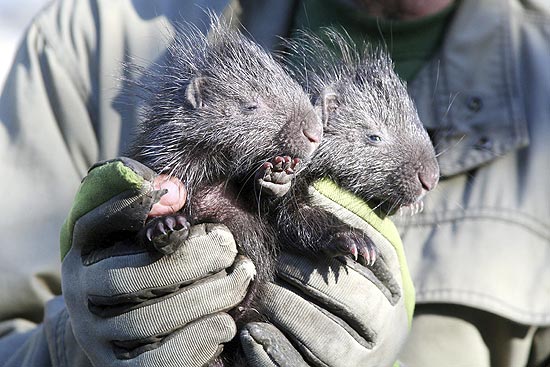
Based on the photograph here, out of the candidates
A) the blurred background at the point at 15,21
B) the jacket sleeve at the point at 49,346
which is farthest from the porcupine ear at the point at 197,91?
the blurred background at the point at 15,21

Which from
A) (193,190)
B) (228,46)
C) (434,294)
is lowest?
(434,294)

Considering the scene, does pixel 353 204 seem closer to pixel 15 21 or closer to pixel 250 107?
pixel 250 107

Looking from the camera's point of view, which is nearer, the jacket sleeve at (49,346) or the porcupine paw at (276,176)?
the porcupine paw at (276,176)

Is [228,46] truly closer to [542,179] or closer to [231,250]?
[231,250]

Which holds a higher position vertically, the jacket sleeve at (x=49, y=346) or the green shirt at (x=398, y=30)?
the green shirt at (x=398, y=30)

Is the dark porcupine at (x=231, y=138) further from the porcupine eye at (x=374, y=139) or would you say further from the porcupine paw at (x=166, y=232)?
the porcupine eye at (x=374, y=139)

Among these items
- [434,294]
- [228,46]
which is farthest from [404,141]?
[434,294]

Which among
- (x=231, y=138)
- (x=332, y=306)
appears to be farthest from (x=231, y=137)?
(x=332, y=306)
